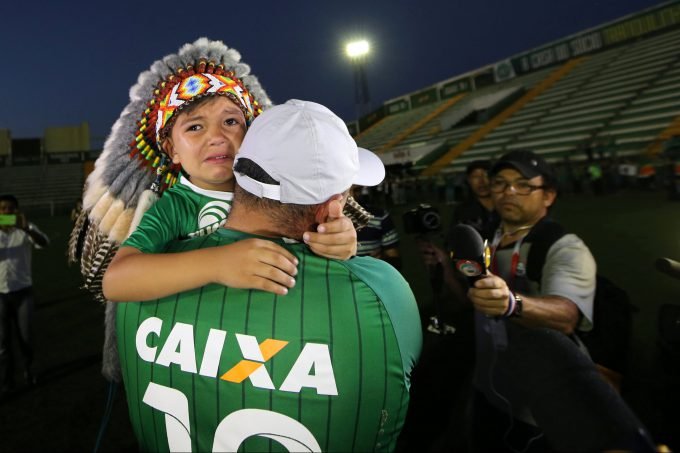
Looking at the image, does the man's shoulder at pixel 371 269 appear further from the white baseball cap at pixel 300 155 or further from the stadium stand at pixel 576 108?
the stadium stand at pixel 576 108

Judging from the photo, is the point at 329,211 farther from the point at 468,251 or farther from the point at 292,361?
the point at 468,251

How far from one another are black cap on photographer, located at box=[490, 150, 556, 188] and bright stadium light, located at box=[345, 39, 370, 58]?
1372 inches

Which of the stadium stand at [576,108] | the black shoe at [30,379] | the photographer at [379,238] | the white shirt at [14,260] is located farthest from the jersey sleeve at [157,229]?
the stadium stand at [576,108]

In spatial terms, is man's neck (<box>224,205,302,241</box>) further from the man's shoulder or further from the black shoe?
the black shoe

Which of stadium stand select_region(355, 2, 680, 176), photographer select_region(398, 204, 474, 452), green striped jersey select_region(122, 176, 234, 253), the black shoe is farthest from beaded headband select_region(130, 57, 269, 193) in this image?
stadium stand select_region(355, 2, 680, 176)

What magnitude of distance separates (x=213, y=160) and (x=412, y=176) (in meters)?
20.6

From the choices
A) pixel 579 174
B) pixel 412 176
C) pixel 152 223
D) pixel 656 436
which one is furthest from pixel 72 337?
pixel 412 176

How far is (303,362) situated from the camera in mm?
804

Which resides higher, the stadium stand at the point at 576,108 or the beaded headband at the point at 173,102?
the stadium stand at the point at 576,108

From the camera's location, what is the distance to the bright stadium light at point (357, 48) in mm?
34188

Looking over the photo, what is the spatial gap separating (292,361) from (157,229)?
696 millimetres

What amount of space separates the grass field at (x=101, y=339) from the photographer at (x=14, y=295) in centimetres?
23

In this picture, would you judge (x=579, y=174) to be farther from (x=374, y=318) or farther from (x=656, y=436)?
(x=374, y=318)

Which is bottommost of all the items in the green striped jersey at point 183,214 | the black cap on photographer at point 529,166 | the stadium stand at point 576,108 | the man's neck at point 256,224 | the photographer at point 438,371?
the photographer at point 438,371
